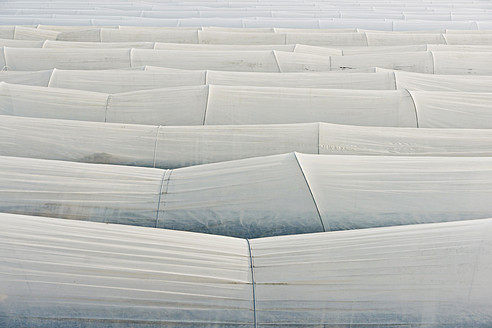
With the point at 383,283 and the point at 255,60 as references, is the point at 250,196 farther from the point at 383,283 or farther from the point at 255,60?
the point at 255,60

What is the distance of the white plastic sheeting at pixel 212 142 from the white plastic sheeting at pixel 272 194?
3.68 feet

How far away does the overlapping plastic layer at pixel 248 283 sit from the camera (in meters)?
4.97

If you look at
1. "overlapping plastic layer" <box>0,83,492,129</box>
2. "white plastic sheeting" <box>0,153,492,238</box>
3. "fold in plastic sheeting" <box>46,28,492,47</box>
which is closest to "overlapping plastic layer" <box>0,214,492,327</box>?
"white plastic sheeting" <box>0,153,492,238</box>

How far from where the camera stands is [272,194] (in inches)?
260

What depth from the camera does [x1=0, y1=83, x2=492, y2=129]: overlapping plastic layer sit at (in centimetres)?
938

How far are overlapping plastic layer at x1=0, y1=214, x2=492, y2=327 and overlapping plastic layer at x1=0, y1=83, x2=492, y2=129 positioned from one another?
14.3 ft

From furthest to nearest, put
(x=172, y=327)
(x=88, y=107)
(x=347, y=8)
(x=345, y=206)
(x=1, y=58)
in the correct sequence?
1. (x=347, y=8)
2. (x=1, y=58)
3. (x=88, y=107)
4. (x=345, y=206)
5. (x=172, y=327)

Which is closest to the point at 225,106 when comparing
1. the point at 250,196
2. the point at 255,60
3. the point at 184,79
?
the point at 184,79

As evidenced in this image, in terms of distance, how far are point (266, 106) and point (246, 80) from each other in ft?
5.21

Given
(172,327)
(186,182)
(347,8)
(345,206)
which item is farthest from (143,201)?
(347,8)

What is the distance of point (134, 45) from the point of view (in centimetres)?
1397

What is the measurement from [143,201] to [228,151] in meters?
2.02

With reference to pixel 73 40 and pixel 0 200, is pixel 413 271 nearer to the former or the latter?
pixel 0 200

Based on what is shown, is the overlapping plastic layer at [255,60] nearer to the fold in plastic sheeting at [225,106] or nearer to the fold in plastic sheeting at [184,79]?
the fold in plastic sheeting at [184,79]
